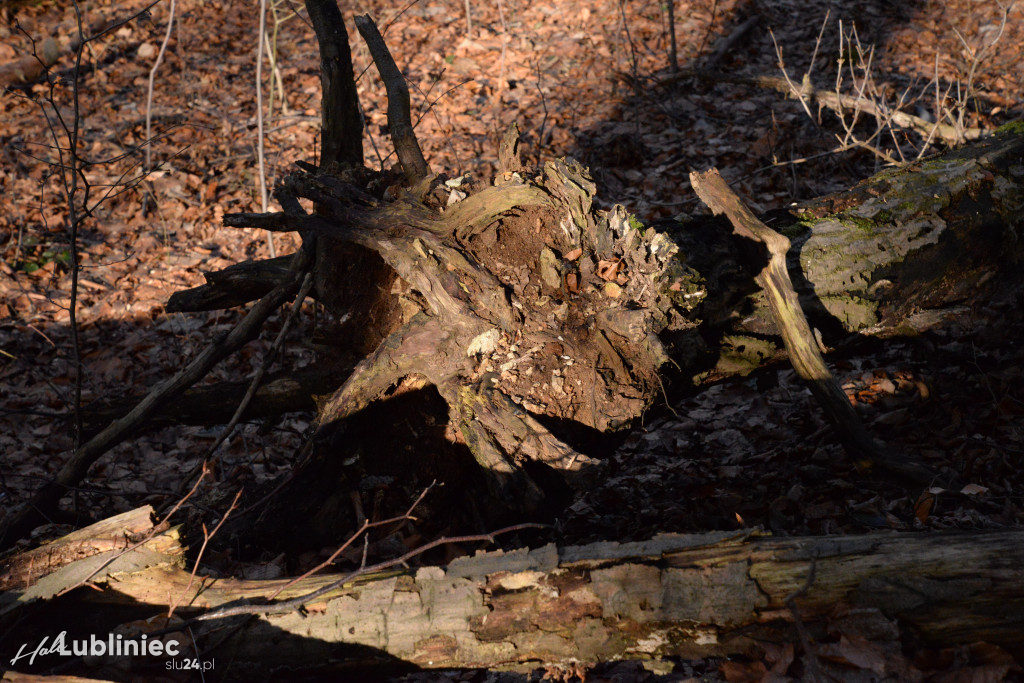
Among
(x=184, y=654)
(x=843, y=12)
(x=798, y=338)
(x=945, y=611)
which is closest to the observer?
(x=945, y=611)

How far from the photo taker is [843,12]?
8.33 metres

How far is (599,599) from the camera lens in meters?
2.28

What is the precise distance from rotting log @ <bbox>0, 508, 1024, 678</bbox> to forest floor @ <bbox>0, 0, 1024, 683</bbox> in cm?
17

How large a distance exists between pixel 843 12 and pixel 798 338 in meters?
7.11

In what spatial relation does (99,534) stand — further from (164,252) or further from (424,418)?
(164,252)

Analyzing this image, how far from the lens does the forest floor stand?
3.47 metres

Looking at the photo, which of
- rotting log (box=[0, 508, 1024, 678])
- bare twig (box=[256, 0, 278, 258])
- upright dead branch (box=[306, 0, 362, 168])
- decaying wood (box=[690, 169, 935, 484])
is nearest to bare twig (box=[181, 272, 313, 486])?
upright dead branch (box=[306, 0, 362, 168])

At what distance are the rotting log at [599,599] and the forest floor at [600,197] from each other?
0.55ft

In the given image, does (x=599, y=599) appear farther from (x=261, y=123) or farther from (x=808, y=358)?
(x=261, y=123)

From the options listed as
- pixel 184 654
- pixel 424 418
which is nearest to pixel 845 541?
pixel 424 418

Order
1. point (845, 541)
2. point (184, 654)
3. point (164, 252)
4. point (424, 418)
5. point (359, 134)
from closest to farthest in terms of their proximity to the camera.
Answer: point (845, 541) → point (184, 654) → point (424, 418) → point (359, 134) → point (164, 252)

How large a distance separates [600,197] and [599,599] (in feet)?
14.7

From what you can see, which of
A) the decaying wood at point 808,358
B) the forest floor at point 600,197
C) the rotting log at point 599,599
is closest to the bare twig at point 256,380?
the forest floor at point 600,197

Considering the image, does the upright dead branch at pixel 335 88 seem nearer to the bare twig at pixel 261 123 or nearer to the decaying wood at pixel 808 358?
the bare twig at pixel 261 123
